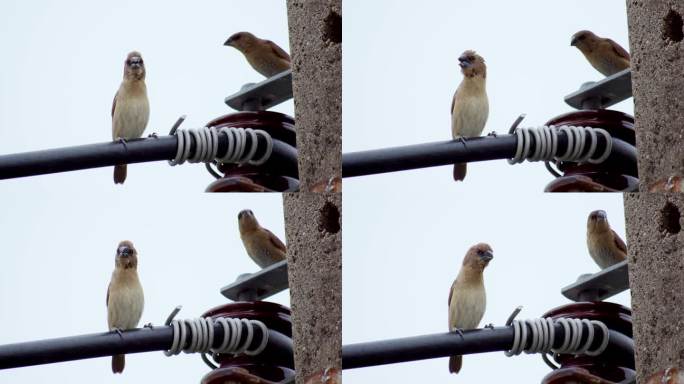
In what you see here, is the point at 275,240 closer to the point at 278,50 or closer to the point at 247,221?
the point at 247,221

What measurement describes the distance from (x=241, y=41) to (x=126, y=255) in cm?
117

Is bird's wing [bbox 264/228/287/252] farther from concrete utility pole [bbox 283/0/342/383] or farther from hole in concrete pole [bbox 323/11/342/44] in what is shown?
hole in concrete pole [bbox 323/11/342/44]

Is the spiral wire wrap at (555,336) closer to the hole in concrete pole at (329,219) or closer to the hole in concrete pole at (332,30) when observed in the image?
the hole in concrete pole at (329,219)

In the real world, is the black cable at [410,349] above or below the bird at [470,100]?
below

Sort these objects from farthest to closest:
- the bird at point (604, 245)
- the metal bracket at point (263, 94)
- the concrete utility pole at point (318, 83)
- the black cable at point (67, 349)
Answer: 1. the bird at point (604, 245)
2. the metal bracket at point (263, 94)
3. the concrete utility pole at point (318, 83)
4. the black cable at point (67, 349)

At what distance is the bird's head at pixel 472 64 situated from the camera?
8164mm

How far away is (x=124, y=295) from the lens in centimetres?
805

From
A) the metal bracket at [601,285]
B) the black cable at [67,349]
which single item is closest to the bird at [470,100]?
the metal bracket at [601,285]

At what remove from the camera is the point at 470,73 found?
8203mm

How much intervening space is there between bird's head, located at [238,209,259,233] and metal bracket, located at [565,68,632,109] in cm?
149

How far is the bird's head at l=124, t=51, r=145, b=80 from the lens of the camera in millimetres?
8062

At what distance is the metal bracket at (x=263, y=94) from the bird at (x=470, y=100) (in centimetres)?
121

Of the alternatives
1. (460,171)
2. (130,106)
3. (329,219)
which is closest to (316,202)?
(329,219)

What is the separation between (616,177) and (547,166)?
0.30m
